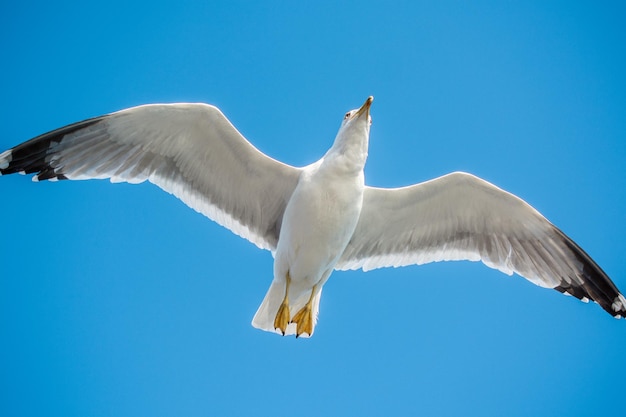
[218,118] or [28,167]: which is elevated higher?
[218,118]

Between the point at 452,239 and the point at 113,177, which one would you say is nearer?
the point at 113,177

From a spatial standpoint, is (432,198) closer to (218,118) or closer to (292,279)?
(292,279)

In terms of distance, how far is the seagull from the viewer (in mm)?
6547

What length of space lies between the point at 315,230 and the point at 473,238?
1.58 metres

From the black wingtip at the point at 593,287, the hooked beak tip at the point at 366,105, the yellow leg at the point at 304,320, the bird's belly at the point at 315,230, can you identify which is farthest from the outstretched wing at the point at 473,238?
the hooked beak tip at the point at 366,105

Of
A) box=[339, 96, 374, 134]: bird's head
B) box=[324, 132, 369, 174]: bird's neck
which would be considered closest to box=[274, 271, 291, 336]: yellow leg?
box=[324, 132, 369, 174]: bird's neck

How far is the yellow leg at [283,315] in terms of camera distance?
663 cm

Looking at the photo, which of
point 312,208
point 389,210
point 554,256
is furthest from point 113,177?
point 554,256

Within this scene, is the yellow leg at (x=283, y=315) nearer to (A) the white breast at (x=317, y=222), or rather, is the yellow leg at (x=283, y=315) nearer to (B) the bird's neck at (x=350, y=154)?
(A) the white breast at (x=317, y=222)

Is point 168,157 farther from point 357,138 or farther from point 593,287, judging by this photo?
point 593,287

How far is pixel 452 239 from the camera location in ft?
24.0

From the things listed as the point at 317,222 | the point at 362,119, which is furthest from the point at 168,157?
the point at 362,119

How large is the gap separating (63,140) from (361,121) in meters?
2.41

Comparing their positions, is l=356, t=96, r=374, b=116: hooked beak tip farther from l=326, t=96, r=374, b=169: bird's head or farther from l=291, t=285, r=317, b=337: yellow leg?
l=291, t=285, r=317, b=337: yellow leg
